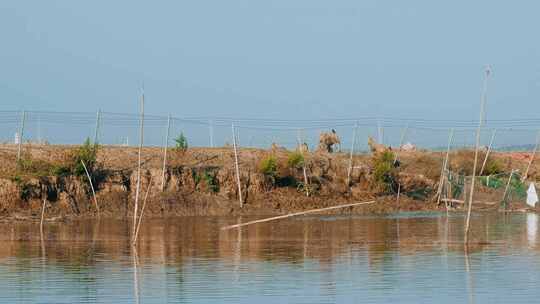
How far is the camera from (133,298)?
22.4 m

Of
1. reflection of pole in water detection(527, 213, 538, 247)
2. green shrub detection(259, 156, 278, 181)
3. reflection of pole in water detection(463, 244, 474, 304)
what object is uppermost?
green shrub detection(259, 156, 278, 181)

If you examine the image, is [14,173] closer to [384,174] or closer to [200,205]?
[200,205]

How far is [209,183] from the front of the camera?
50.3 meters

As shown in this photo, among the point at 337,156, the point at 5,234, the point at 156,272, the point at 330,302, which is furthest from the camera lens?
the point at 337,156

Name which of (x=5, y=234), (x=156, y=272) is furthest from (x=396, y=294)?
(x=5, y=234)

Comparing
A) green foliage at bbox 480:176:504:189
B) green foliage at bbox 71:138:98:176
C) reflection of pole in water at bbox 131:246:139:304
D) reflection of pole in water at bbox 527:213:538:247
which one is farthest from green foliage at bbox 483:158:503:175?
reflection of pole in water at bbox 131:246:139:304

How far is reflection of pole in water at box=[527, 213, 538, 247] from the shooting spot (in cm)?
3516

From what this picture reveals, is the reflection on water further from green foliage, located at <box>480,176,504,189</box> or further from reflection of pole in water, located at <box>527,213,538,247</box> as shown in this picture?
green foliage, located at <box>480,176,504,189</box>

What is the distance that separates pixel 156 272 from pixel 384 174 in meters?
26.9

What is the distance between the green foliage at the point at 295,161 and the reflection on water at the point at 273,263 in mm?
8649

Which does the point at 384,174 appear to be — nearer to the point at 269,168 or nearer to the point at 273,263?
the point at 269,168

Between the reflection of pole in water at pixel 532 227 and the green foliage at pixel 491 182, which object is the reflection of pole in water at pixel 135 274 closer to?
the reflection of pole in water at pixel 532 227

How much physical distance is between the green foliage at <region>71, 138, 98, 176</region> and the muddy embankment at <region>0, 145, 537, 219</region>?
0.07 metres

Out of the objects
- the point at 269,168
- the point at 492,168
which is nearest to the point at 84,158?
the point at 269,168
